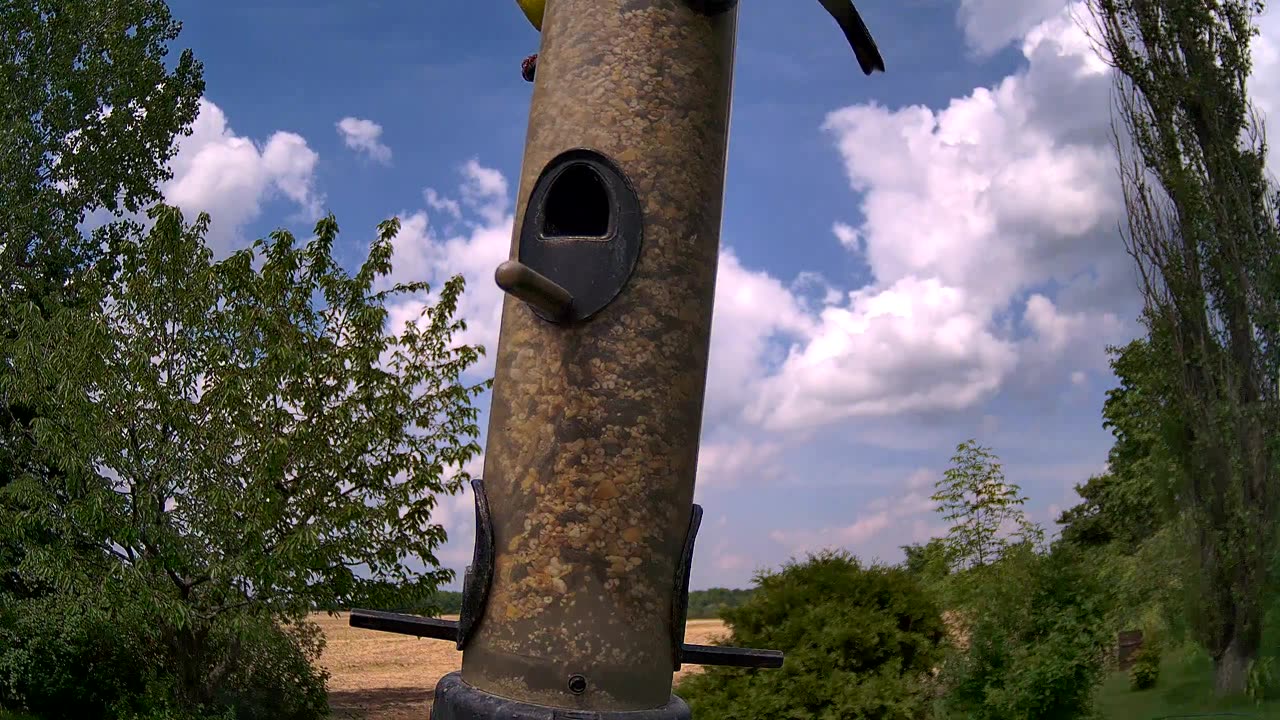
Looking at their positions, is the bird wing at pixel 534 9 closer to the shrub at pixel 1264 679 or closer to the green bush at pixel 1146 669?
the shrub at pixel 1264 679

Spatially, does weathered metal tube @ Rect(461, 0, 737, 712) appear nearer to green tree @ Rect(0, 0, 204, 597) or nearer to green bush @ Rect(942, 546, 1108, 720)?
green bush @ Rect(942, 546, 1108, 720)

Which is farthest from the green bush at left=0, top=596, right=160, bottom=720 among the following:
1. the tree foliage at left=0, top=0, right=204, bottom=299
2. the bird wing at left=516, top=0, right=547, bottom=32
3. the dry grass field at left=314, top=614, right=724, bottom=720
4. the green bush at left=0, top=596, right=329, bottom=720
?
the bird wing at left=516, top=0, right=547, bottom=32

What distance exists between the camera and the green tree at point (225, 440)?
1111 centimetres

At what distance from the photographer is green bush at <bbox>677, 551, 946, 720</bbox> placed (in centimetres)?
783

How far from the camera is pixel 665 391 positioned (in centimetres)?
323

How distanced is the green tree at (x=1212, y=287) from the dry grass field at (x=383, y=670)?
263 inches

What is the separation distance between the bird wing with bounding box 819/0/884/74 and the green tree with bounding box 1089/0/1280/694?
36.0 feet

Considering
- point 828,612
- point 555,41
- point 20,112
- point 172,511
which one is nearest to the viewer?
point 555,41

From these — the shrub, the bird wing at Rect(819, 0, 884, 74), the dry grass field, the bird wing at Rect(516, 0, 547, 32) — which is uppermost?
the bird wing at Rect(819, 0, 884, 74)

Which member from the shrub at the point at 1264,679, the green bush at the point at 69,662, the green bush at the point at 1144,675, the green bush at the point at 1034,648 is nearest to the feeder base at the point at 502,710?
the green bush at the point at 1034,648

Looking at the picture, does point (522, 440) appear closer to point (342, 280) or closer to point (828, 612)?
point (828, 612)

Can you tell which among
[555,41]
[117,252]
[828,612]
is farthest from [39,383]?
[555,41]

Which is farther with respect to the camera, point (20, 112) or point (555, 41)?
point (20, 112)

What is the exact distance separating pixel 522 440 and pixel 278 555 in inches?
336
